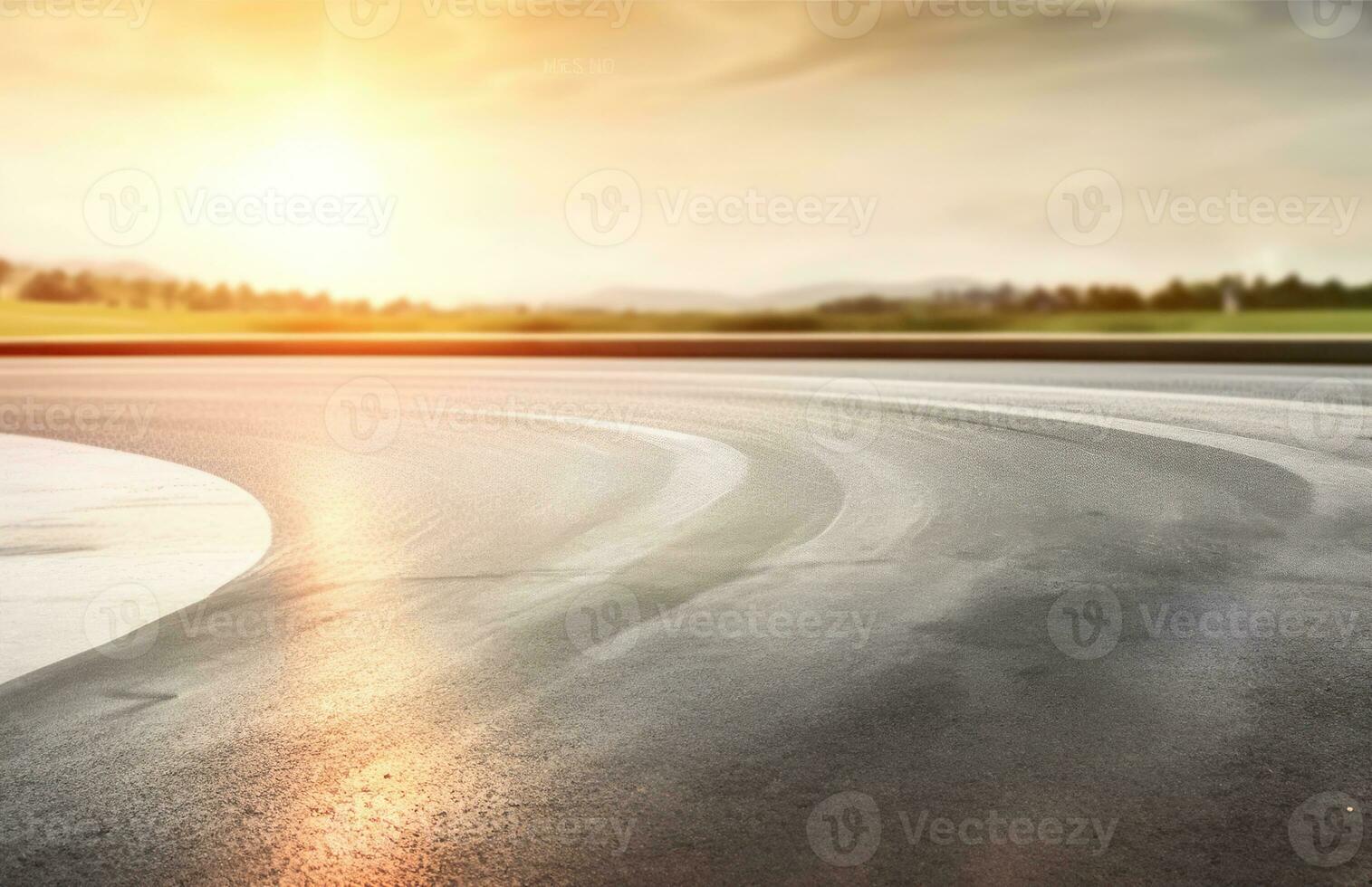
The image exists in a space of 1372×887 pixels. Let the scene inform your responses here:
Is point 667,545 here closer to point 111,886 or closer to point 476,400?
point 111,886

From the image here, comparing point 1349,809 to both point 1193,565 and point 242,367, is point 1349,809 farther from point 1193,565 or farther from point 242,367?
point 242,367

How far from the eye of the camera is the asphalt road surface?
3.62 m

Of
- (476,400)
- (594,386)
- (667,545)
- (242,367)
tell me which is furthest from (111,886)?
(242,367)

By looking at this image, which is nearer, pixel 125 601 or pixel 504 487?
pixel 125 601

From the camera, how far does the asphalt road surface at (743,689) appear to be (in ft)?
11.9

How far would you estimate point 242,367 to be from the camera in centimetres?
2873

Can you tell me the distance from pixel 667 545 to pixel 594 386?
1389 centimetres

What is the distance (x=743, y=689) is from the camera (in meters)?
5.08

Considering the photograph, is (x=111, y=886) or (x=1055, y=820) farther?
(x=1055, y=820)

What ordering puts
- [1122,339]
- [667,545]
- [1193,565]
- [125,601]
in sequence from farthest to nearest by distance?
[1122,339]
[667,545]
[1193,565]
[125,601]

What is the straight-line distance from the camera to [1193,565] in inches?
288

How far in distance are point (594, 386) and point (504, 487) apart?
1117 centimetres

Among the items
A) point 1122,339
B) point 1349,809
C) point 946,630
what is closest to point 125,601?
point 946,630

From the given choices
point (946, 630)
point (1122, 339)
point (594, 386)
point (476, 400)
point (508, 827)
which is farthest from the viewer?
point (1122, 339)
